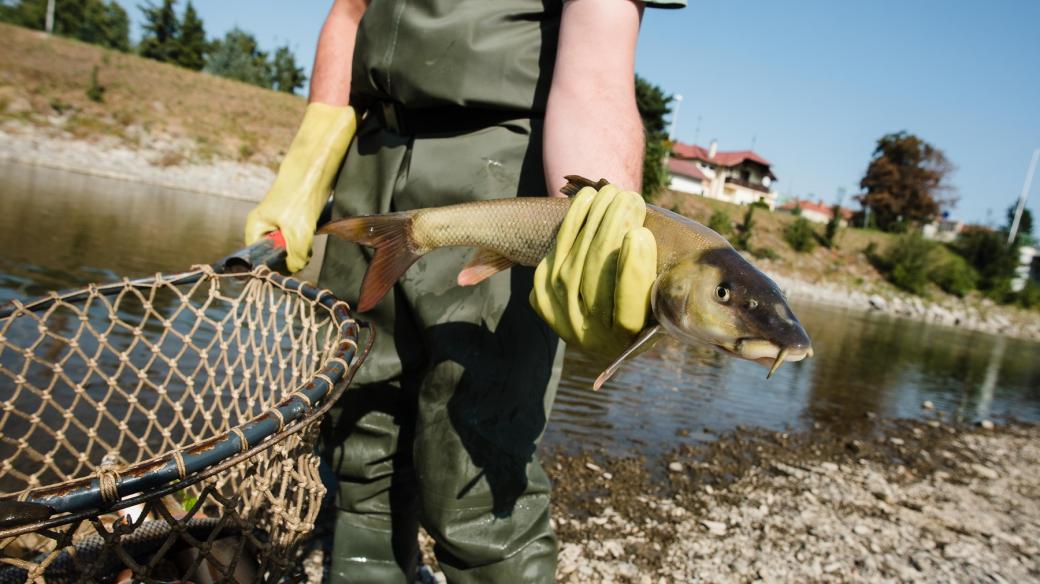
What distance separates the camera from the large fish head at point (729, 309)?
1250 mm

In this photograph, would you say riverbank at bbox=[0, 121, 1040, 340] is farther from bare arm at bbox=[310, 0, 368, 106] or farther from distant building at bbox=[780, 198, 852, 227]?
distant building at bbox=[780, 198, 852, 227]

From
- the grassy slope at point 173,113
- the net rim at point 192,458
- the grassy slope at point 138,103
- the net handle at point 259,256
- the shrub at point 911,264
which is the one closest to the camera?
the net rim at point 192,458

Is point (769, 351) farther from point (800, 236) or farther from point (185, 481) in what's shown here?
point (800, 236)

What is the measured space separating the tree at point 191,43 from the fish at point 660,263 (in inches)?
2401

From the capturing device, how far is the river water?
22.3ft

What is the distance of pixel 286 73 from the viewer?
5981 cm

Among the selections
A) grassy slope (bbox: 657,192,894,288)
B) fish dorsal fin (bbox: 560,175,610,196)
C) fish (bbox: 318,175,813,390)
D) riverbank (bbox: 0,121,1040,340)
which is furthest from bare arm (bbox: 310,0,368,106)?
grassy slope (bbox: 657,192,894,288)

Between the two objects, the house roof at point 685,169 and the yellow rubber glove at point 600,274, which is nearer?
the yellow rubber glove at point 600,274

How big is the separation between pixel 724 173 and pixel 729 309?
76270mm

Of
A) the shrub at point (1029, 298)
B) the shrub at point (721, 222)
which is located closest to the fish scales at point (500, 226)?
the shrub at point (721, 222)

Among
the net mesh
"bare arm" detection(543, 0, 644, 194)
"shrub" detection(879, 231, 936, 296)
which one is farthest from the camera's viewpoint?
"shrub" detection(879, 231, 936, 296)

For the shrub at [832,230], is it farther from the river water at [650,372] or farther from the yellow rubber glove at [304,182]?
the yellow rubber glove at [304,182]

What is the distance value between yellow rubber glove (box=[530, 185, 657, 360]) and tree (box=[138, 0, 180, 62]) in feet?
210

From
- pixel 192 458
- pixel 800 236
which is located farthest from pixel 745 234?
pixel 192 458
